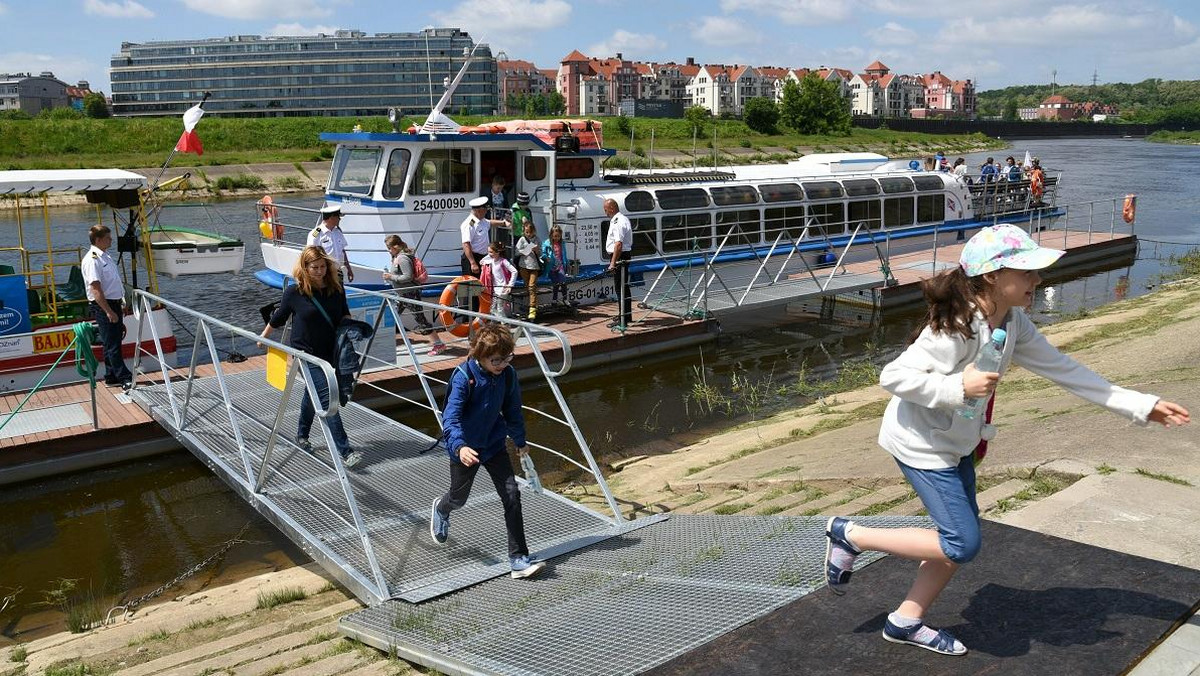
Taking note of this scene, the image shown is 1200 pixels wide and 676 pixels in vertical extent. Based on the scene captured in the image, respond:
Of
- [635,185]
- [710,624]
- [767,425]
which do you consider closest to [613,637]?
[710,624]

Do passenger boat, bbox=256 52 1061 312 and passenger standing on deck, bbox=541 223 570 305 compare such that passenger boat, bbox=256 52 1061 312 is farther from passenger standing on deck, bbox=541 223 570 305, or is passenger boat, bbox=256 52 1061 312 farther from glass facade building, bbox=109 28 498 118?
glass facade building, bbox=109 28 498 118

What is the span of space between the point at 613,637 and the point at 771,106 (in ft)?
331

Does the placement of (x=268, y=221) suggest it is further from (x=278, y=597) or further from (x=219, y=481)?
(x=278, y=597)

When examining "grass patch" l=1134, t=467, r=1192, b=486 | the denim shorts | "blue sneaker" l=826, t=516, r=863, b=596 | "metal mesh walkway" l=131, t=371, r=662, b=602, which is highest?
the denim shorts

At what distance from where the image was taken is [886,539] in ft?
13.4

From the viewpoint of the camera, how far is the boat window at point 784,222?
66.5 feet

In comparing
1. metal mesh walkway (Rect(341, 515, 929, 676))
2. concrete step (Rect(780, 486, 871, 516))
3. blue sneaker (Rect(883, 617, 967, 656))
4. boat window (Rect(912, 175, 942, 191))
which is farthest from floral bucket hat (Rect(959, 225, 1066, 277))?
boat window (Rect(912, 175, 942, 191))

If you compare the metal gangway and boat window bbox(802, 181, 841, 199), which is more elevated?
boat window bbox(802, 181, 841, 199)

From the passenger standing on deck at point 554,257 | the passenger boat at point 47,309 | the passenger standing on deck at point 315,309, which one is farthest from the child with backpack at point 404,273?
the passenger standing on deck at point 315,309

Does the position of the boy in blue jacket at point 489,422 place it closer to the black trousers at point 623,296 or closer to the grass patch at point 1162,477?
the grass patch at point 1162,477

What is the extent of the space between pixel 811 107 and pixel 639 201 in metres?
95.3

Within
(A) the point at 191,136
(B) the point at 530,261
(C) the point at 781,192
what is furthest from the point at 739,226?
(A) the point at 191,136

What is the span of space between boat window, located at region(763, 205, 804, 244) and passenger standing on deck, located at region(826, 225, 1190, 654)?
1633 cm

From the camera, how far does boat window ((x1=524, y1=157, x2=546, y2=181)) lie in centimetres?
1736
